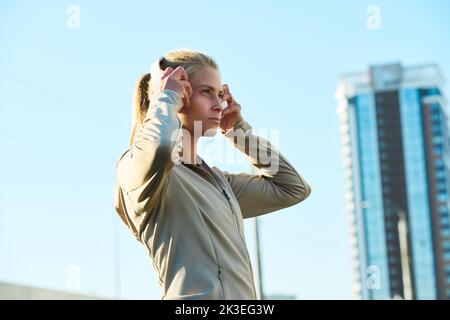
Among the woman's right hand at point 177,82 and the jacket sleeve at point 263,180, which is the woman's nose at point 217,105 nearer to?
the woman's right hand at point 177,82

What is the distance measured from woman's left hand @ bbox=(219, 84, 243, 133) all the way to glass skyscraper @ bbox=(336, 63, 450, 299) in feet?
312

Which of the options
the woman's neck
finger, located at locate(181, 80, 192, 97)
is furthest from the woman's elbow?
finger, located at locate(181, 80, 192, 97)

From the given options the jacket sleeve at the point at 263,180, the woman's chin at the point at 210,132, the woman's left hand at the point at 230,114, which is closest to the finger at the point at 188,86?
the woman's chin at the point at 210,132

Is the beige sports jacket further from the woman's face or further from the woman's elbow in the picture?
the woman's elbow

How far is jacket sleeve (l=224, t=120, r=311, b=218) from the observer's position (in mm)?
2951

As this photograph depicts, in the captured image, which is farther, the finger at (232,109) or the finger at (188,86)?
the finger at (232,109)

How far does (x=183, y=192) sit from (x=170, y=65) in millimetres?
433

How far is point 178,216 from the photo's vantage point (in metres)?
2.48

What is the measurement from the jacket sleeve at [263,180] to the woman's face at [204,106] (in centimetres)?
31

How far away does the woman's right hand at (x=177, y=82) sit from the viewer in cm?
258

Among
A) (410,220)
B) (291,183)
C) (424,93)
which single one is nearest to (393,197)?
(410,220)

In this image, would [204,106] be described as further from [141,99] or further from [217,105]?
[141,99]

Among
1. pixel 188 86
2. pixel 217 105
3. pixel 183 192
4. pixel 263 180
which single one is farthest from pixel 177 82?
pixel 263 180
